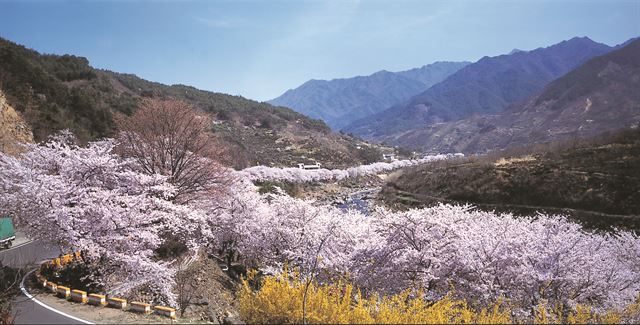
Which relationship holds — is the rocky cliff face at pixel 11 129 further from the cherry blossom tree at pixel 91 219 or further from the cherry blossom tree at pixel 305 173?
the cherry blossom tree at pixel 91 219

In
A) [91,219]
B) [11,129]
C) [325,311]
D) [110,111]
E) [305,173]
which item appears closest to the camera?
[325,311]

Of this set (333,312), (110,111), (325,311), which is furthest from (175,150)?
(110,111)

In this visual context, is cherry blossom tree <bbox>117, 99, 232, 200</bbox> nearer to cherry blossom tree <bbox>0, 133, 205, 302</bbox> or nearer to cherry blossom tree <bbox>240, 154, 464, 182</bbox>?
cherry blossom tree <bbox>0, 133, 205, 302</bbox>

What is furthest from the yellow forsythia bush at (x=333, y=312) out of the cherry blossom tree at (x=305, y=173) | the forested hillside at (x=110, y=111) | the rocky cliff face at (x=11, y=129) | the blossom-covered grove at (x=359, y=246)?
the cherry blossom tree at (x=305, y=173)

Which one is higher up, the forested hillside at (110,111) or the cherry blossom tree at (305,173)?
the forested hillside at (110,111)

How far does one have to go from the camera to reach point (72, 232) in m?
16.6

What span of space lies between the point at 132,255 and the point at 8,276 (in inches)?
226

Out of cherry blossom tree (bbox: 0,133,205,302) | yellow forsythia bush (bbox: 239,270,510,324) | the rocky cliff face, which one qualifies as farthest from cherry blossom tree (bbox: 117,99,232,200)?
the rocky cliff face

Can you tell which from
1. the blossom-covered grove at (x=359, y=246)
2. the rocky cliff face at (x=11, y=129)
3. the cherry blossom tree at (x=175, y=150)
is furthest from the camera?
the rocky cliff face at (x=11, y=129)

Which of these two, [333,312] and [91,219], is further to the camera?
[91,219]

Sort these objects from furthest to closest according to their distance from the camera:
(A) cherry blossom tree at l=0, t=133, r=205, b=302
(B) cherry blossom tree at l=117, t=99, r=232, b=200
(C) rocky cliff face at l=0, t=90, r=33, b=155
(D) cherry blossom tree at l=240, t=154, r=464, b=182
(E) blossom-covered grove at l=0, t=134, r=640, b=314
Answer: (D) cherry blossom tree at l=240, t=154, r=464, b=182
(C) rocky cliff face at l=0, t=90, r=33, b=155
(B) cherry blossom tree at l=117, t=99, r=232, b=200
(A) cherry blossom tree at l=0, t=133, r=205, b=302
(E) blossom-covered grove at l=0, t=134, r=640, b=314

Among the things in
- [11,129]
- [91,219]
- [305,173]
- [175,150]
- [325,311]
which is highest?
[11,129]

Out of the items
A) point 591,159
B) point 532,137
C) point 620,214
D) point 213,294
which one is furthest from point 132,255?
point 532,137

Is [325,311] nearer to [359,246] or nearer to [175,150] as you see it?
[359,246]
